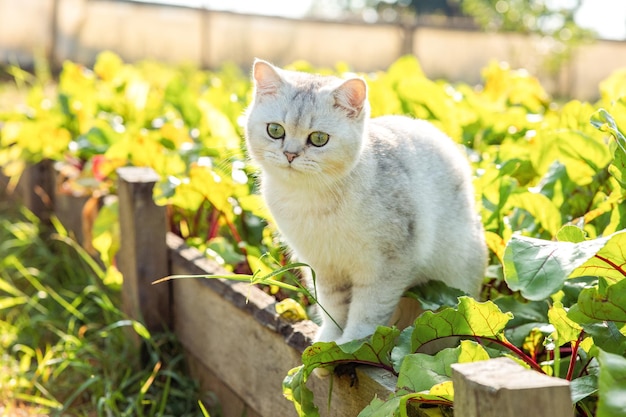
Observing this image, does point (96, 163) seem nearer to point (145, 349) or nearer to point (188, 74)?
point (145, 349)

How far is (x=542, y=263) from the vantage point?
3.69 feet

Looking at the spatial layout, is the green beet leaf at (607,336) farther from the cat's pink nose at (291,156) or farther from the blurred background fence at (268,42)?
the blurred background fence at (268,42)

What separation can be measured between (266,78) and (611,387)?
3.82ft

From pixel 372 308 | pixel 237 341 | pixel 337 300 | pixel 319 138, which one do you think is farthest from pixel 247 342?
pixel 319 138

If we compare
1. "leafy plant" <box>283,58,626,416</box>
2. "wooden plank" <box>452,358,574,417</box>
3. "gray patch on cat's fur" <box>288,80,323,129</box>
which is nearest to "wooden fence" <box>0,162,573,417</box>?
"wooden plank" <box>452,358,574,417</box>

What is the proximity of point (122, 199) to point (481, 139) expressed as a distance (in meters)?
1.30

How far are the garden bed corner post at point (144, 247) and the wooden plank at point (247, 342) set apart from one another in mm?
49

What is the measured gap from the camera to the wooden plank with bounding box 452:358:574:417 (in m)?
0.92

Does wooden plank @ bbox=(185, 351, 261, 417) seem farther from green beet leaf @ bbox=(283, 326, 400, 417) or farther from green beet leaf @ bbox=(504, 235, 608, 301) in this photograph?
green beet leaf @ bbox=(504, 235, 608, 301)

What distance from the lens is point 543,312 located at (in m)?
1.67

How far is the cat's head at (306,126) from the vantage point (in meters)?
1.76

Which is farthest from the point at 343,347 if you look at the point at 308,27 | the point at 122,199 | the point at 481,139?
the point at 308,27

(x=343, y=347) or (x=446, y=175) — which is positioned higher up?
(x=446, y=175)

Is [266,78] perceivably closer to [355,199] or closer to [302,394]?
[355,199]
